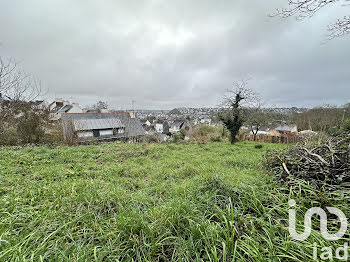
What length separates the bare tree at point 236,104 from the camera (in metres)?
12.2

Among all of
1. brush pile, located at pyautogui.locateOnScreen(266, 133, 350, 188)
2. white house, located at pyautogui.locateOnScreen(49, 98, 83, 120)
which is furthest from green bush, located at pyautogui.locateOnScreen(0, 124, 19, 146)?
white house, located at pyautogui.locateOnScreen(49, 98, 83, 120)

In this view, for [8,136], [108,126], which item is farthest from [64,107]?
[8,136]

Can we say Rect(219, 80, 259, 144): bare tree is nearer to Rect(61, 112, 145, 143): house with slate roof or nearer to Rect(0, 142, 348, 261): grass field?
Rect(61, 112, 145, 143): house with slate roof

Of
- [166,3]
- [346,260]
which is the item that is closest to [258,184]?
[346,260]

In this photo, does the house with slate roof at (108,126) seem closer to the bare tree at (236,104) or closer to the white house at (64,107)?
the bare tree at (236,104)

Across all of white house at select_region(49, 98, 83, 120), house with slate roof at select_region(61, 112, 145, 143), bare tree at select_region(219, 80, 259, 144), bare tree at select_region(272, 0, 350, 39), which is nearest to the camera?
bare tree at select_region(272, 0, 350, 39)

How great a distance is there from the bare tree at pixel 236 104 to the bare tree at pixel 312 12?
9405 mm

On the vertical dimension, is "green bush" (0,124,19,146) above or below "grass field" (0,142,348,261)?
above

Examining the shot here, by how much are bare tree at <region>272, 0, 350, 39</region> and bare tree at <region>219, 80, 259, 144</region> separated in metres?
9.41

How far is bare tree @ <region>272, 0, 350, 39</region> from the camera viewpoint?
290 centimetres

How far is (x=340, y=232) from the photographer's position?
4.00ft

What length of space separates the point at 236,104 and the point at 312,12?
998 centimetres

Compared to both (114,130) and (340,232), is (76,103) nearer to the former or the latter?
(114,130)

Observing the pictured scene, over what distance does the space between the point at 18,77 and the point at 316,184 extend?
11.8 metres
